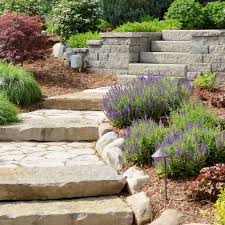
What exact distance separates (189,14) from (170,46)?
863mm

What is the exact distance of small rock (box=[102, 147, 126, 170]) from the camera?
5516mm

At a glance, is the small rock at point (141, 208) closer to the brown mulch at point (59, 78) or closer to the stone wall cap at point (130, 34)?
the brown mulch at point (59, 78)

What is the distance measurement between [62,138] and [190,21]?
4883 mm

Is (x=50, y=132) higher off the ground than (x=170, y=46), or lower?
lower

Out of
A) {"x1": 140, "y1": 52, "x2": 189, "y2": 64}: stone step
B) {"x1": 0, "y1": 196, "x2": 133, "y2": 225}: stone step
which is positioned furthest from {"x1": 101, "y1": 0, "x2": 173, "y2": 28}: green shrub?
{"x1": 0, "y1": 196, "x2": 133, "y2": 225}: stone step

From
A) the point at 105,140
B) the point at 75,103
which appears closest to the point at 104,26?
the point at 75,103

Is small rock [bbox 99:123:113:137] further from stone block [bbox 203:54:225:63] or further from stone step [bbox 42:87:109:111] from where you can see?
stone block [bbox 203:54:225:63]

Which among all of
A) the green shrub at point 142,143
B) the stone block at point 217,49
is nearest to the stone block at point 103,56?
the stone block at point 217,49

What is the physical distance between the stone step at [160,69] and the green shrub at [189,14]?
1502 mm

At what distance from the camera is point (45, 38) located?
10281mm

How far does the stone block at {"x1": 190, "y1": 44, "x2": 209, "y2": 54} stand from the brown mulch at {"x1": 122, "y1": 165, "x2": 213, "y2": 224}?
14.8ft

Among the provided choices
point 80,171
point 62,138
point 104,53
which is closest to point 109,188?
point 80,171

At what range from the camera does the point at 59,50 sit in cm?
1158

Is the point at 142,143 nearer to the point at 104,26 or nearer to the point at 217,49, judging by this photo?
the point at 217,49
